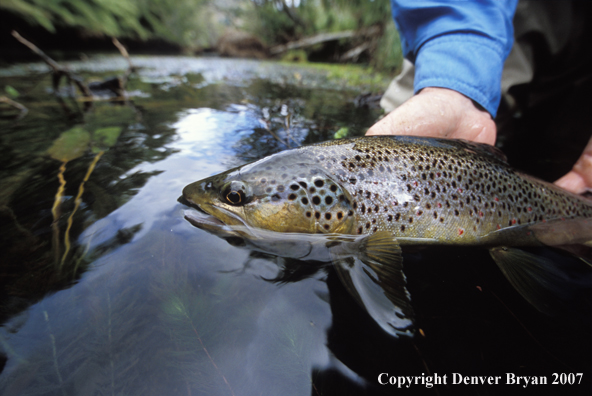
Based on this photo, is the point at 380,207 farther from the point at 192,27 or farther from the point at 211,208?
the point at 192,27

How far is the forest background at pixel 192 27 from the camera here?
37.4ft

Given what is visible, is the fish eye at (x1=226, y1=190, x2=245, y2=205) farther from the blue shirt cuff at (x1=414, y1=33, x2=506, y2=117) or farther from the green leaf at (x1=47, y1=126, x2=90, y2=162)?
the blue shirt cuff at (x1=414, y1=33, x2=506, y2=117)

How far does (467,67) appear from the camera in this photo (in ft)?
8.21

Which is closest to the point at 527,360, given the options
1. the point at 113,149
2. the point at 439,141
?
the point at 439,141

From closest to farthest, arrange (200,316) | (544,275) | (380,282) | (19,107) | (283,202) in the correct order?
(200,316) < (380,282) < (544,275) < (283,202) < (19,107)

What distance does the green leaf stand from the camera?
7.72 ft

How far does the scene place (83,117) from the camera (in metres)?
Result: 3.57

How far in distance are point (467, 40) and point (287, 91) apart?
4.38 m

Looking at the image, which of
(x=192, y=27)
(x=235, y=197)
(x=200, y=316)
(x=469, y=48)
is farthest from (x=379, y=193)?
(x=192, y=27)

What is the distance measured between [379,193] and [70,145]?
2.93 metres

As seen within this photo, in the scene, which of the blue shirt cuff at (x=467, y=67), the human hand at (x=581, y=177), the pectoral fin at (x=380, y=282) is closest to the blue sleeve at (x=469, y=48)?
the blue shirt cuff at (x=467, y=67)

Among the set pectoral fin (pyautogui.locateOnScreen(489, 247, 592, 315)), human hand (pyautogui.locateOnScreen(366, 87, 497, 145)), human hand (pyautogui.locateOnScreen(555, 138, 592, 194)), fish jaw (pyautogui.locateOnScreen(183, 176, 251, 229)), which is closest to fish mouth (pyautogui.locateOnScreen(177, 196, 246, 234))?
fish jaw (pyautogui.locateOnScreen(183, 176, 251, 229))

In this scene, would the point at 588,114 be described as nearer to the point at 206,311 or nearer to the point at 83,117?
the point at 206,311

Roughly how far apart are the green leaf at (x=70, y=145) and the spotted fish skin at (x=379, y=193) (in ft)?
5.10
